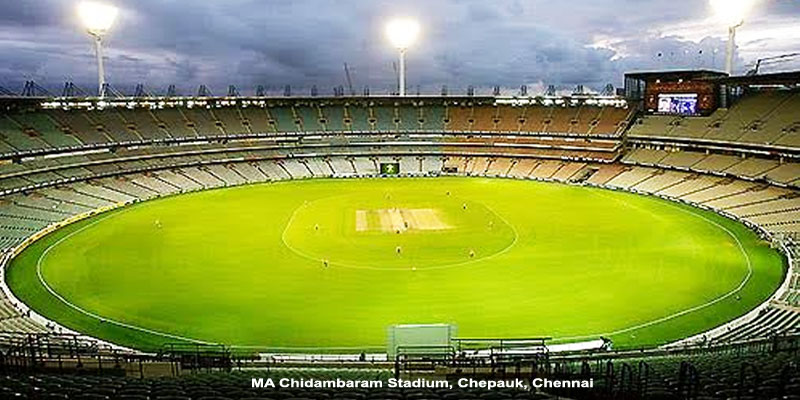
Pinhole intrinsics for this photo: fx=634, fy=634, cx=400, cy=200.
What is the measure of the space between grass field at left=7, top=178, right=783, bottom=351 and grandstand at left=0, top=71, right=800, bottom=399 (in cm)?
244

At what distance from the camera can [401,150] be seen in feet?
275

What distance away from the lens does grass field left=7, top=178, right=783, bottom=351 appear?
93.8 feet

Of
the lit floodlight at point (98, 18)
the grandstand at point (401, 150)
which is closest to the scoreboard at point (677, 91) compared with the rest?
the grandstand at point (401, 150)

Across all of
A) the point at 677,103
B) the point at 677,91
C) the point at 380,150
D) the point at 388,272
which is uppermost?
the point at 677,91

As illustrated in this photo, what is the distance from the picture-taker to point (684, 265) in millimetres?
37156

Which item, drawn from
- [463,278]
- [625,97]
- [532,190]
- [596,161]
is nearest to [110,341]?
[463,278]

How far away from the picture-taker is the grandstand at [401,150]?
49.6 meters

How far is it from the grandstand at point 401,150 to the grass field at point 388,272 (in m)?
2.44

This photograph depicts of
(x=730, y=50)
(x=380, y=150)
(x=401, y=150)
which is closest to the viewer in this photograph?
(x=730, y=50)

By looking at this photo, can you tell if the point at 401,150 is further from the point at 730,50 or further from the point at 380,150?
the point at 730,50

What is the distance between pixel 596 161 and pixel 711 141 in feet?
43.0

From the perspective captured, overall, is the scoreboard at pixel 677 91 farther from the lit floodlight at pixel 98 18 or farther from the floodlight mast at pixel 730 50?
the lit floodlight at pixel 98 18

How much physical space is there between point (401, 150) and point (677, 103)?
33.7 metres

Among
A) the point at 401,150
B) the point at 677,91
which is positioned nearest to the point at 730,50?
the point at 677,91
